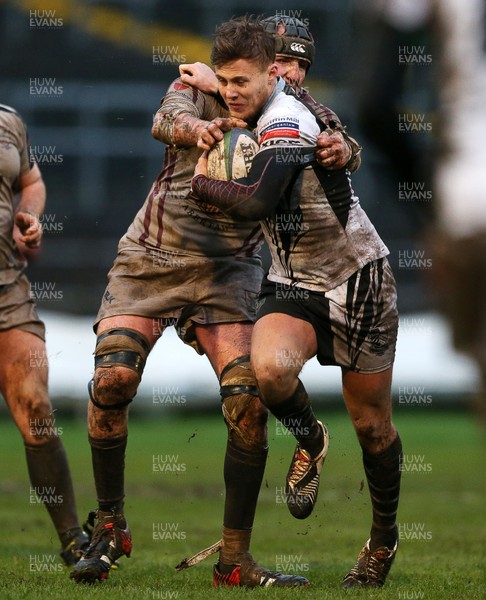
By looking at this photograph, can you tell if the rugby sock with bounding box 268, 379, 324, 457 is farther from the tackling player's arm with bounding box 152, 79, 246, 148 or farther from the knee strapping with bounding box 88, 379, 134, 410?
the tackling player's arm with bounding box 152, 79, 246, 148

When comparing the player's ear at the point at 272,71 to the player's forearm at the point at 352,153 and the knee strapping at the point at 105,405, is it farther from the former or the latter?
the knee strapping at the point at 105,405

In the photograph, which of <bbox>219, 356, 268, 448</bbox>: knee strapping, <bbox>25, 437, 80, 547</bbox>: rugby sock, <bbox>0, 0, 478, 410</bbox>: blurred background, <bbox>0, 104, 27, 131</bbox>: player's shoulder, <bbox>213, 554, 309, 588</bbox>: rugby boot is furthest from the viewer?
<bbox>0, 0, 478, 410</bbox>: blurred background

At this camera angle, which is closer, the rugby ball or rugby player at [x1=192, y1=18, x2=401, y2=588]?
rugby player at [x1=192, y1=18, x2=401, y2=588]

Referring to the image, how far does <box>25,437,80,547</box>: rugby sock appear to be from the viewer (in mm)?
5883

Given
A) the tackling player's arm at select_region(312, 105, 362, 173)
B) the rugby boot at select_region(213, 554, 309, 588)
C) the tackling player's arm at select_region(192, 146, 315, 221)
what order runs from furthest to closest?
the rugby boot at select_region(213, 554, 309, 588) → the tackling player's arm at select_region(312, 105, 362, 173) → the tackling player's arm at select_region(192, 146, 315, 221)

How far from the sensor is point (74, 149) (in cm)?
2364

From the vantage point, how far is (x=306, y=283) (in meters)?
5.00

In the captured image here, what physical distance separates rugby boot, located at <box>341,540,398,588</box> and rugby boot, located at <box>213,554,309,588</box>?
0.24 m

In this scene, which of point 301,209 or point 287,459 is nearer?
point 301,209

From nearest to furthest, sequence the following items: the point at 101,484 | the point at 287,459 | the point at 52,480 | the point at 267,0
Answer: the point at 101,484, the point at 52,480, the point at 287,459, the point at 267,0

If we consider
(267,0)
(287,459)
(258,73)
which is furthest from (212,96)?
(267,0)

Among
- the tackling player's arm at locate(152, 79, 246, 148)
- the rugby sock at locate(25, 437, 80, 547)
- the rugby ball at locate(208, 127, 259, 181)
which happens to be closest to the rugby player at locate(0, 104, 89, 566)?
the rugby sock at locate(25, 437, 80, 547)

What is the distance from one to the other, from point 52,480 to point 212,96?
7.12 feet

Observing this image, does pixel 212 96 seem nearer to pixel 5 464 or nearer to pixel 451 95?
pixel 451 95
